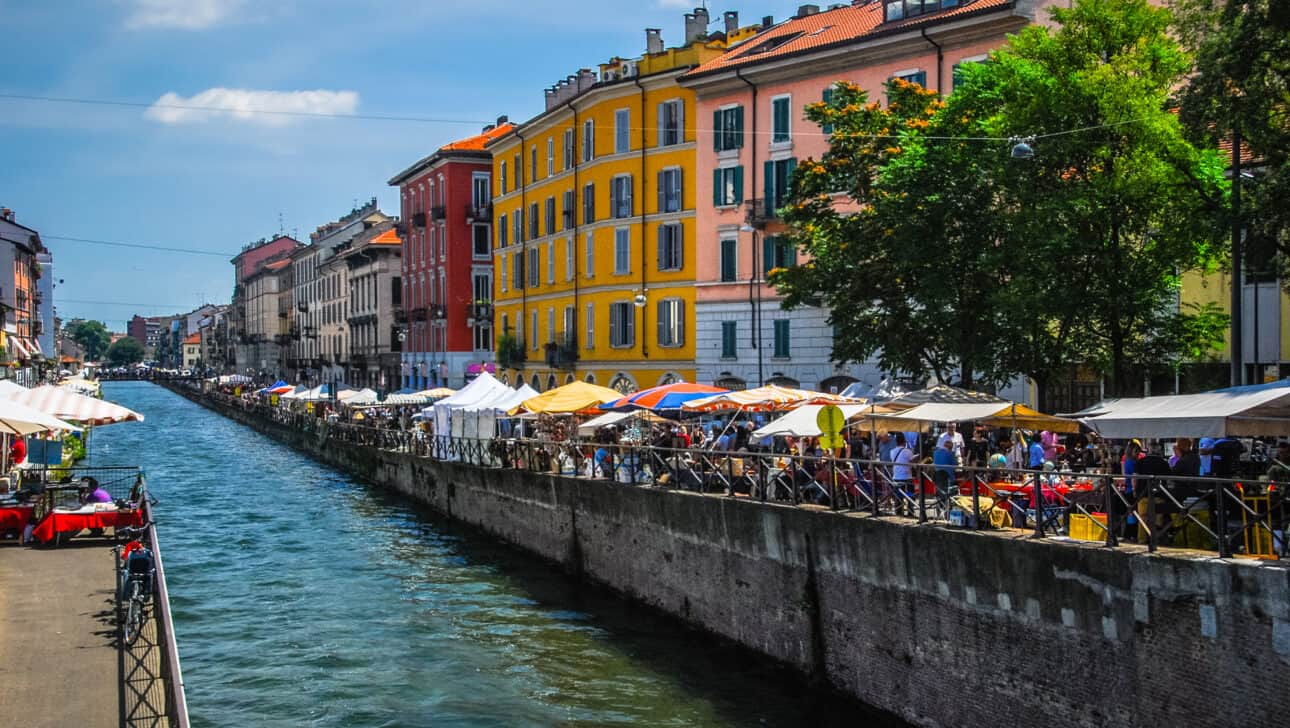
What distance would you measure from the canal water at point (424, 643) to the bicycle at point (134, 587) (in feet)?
9.95

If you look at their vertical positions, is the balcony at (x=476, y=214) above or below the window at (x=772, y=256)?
above

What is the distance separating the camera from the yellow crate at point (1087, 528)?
14898 mm

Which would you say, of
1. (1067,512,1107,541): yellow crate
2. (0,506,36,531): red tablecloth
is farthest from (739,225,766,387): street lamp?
(1067,512,1107,541): yellow crate

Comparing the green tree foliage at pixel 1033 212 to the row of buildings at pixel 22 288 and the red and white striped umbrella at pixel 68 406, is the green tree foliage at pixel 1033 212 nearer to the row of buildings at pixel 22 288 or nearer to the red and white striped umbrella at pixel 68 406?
the red and white striped umbrella at pixel 68 406

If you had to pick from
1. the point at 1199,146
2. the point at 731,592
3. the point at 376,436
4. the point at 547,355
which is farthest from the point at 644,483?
the point at 547,355

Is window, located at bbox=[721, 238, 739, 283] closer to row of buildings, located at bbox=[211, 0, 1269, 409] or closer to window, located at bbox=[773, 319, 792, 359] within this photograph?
row of buildings, located at bbox=[211, 0, 1269, 409]

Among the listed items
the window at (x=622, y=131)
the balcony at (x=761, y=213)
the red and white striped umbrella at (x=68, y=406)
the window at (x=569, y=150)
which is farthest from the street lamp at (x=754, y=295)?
the red and white striped umbrella at (x=68, y=406)

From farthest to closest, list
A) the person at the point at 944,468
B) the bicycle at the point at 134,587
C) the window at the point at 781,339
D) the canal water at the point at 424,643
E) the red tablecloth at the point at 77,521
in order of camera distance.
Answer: the window at the point at 781,339, the red tablecloth at the point at 77,521, the canal water at the point at 424,643, the person at the point at 944,468, the bicycle at the point at 134,587

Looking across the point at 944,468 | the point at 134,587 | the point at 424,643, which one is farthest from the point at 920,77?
the point at 134,587

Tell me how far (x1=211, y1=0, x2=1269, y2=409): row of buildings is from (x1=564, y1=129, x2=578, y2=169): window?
3.4 inches

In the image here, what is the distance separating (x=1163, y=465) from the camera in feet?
51.1

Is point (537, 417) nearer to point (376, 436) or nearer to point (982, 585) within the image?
point (376, 436)

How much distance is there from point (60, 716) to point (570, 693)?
9.10m

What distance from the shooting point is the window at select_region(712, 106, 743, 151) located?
148 feet
